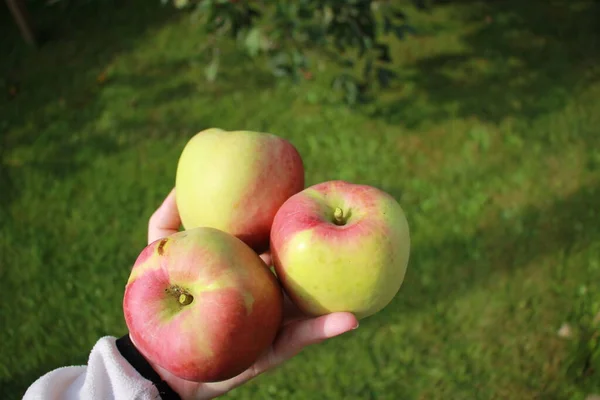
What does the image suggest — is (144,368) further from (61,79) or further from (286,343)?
(61,79)

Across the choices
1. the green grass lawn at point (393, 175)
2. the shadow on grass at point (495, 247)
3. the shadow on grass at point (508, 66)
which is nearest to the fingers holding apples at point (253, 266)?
the green grass lawn at point (393, 175)

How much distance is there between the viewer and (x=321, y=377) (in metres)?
2.49

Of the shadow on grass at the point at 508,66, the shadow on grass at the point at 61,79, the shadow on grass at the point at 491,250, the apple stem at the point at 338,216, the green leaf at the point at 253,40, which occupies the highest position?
the apple stem at the point at 338,216

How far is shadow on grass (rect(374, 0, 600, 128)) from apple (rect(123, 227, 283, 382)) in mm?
2366

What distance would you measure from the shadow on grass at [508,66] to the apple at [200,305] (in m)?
2.37

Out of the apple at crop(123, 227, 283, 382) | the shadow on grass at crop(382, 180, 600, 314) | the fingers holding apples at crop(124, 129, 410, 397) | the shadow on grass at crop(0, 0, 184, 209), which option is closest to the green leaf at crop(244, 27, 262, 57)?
the shadow on grass at crop(0, 0, 184, 209)

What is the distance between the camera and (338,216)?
1.43 meters

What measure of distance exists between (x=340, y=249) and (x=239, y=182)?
361 mm

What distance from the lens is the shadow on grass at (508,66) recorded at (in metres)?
3.54

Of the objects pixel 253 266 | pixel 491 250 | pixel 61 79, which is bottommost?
pixel 491 250

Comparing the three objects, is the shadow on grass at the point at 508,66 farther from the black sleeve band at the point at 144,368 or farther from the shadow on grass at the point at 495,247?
the black sleeve band at the point at 144,368

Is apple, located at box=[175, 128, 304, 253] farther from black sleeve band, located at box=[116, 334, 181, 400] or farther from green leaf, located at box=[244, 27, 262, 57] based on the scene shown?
green leaf, located at box=[244, 27, 262, 57]

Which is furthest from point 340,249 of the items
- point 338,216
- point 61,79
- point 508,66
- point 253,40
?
point 61,79

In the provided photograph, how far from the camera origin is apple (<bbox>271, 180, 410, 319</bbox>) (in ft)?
4.37
